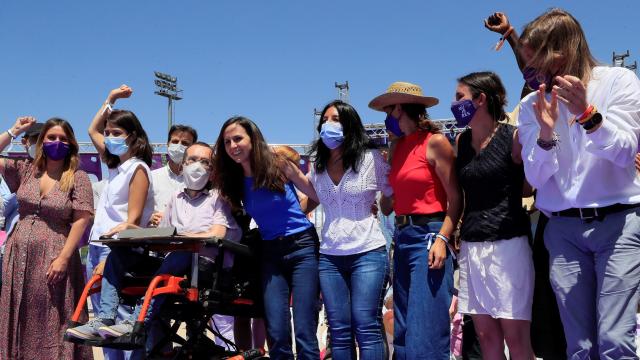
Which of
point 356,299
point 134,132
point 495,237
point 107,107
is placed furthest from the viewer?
point 107,107

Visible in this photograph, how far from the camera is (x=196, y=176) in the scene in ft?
14.2

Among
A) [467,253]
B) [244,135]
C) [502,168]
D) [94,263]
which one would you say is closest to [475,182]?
[502,168]

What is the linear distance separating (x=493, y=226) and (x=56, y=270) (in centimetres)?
332

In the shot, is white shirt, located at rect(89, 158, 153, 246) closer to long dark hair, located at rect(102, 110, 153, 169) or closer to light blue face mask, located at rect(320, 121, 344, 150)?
long dark hair, located at rect(102, 110, 153, 169)

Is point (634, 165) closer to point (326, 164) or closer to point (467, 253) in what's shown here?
point (467, 253)

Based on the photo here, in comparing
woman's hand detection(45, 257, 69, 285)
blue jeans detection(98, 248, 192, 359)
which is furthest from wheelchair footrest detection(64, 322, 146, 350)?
woman's hand detection(45, 257, 69, 285)

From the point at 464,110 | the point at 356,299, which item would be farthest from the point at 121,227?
the point at 464,110

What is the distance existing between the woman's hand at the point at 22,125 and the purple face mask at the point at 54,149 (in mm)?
352

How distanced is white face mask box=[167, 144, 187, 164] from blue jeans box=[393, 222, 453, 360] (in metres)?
2.43

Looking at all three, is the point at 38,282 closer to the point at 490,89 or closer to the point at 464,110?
the point at 464,110

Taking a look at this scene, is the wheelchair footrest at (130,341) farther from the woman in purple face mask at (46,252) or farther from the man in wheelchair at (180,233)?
the woman in purple face mask at (46,252)

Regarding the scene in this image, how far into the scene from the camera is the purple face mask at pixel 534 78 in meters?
2.88

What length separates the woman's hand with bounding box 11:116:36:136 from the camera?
5121 mm

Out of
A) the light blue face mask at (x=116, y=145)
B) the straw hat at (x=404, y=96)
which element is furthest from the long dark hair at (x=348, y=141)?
the light blue face mask at (x=116, y=145)
